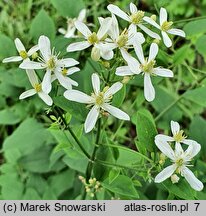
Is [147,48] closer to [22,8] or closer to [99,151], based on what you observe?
[99,151]

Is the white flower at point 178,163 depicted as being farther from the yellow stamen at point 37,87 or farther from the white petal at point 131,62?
the yellow stamen at point 37,87

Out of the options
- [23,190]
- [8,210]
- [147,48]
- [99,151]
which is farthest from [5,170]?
[147,48]

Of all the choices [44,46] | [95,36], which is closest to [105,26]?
[95,36]

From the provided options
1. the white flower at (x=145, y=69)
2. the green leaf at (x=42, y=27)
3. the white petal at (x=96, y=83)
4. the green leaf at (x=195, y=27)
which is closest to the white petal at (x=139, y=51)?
the white flower at (x=145, y=69)

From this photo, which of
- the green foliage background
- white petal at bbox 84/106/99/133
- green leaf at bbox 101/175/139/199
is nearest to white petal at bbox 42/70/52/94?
white petal at bbox 84/106/99/133

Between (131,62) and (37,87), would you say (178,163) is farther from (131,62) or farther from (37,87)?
(37,87)
